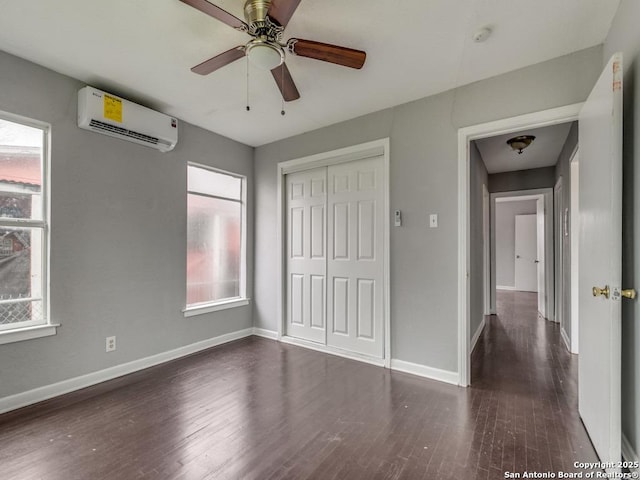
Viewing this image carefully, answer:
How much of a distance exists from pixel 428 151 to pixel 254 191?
2407 millimetres

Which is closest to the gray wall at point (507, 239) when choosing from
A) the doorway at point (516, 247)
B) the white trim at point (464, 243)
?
the doorway at point (516, 247)

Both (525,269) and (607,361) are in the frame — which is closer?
(607,361)

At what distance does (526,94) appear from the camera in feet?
8.26

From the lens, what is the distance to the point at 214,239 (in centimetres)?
401

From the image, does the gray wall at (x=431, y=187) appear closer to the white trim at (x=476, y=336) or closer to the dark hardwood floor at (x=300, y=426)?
the dark hardwood floor at (x=300, y=426)

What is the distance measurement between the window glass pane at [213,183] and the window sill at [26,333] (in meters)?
1.86

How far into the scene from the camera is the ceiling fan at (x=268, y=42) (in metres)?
1.62

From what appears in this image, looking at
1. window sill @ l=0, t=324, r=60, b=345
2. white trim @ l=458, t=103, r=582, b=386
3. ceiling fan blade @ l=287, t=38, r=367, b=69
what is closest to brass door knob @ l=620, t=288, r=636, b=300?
white trim @ l=458, t=103, r=582, b=386

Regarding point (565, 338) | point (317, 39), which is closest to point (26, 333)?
point (317, 39)

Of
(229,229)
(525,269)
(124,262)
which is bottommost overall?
(525,269)

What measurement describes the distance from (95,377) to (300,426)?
6.41 feet

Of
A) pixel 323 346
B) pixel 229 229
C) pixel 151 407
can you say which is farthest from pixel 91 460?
pixel 229 229

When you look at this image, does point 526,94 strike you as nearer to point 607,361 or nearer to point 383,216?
point 383,216

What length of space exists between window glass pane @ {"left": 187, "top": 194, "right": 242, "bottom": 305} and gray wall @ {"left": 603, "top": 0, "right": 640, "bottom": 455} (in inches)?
147
